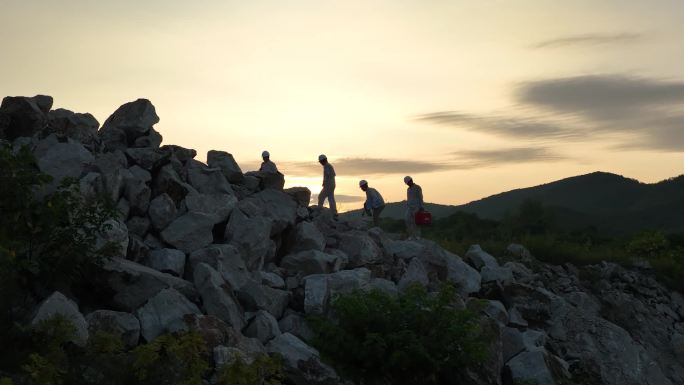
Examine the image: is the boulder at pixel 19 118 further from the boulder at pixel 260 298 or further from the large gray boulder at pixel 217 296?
the boulder at pixel 260 298

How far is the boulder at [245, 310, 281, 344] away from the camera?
12.5m

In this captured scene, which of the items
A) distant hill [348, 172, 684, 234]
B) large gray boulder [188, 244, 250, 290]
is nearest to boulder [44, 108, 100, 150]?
large gray boulder [188, 244, 250, 290]

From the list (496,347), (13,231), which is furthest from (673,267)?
(13,231)

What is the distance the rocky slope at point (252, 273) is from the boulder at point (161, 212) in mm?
41

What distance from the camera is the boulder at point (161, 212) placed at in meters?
15.0

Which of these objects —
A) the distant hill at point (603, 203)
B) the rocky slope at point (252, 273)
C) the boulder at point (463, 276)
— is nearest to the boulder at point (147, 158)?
the rocky slope at point (252, 273)

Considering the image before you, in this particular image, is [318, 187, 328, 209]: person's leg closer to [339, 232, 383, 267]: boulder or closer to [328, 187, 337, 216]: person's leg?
[328, 187, 337, 216]: person's leg

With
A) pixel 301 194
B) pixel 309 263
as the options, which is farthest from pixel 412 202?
pixel 309 263

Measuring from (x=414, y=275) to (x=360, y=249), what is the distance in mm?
1479

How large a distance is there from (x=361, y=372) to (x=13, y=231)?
6.14 metres

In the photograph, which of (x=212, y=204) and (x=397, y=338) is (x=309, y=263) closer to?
(x=212, y=204)

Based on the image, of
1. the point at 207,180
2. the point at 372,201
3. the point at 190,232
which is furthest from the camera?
the point at 372,201

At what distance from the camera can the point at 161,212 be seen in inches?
594

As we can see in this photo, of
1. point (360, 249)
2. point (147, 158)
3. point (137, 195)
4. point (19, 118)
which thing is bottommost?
point (360, 249)
